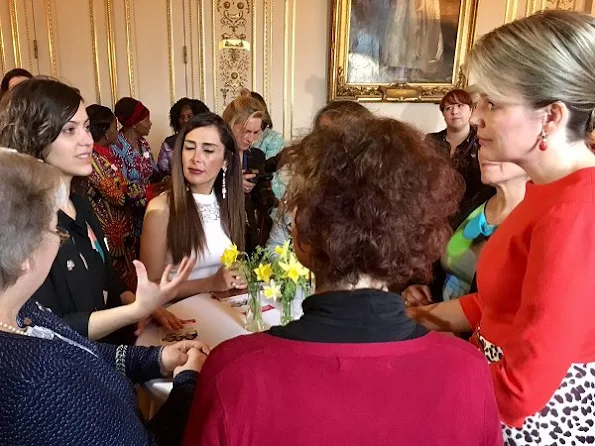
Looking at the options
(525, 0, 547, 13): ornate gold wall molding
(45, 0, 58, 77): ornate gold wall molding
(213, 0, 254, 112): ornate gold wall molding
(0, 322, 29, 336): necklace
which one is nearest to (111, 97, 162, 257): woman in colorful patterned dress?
(213, 0, 254, 112): ornate gold wall molding

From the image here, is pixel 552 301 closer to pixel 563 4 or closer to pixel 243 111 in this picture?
pixel 243 111

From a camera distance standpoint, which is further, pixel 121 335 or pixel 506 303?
pixel 121 335

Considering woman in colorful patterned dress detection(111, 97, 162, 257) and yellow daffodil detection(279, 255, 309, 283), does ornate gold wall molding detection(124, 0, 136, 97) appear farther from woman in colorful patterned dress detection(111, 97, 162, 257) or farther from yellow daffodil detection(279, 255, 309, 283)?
yellow daffodil detection(279, 255, 309, 283)

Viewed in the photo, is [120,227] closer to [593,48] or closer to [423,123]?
[593,48]

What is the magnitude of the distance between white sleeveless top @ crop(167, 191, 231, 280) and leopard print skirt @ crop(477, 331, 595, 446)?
154 cm

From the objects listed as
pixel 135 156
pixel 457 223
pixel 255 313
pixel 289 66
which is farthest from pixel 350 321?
pixel 289 66

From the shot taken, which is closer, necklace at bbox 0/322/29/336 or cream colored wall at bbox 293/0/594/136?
necklace at bbox 0/322/29/336

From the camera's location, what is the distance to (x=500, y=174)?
185cm

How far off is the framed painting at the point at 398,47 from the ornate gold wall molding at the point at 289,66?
0.43 meters

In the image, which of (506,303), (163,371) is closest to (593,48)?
(506,303)

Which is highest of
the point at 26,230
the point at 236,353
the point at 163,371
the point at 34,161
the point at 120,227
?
the point at 34,161

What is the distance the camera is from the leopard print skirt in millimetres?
1079

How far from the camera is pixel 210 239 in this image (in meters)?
2.47

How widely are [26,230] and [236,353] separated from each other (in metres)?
0.50
